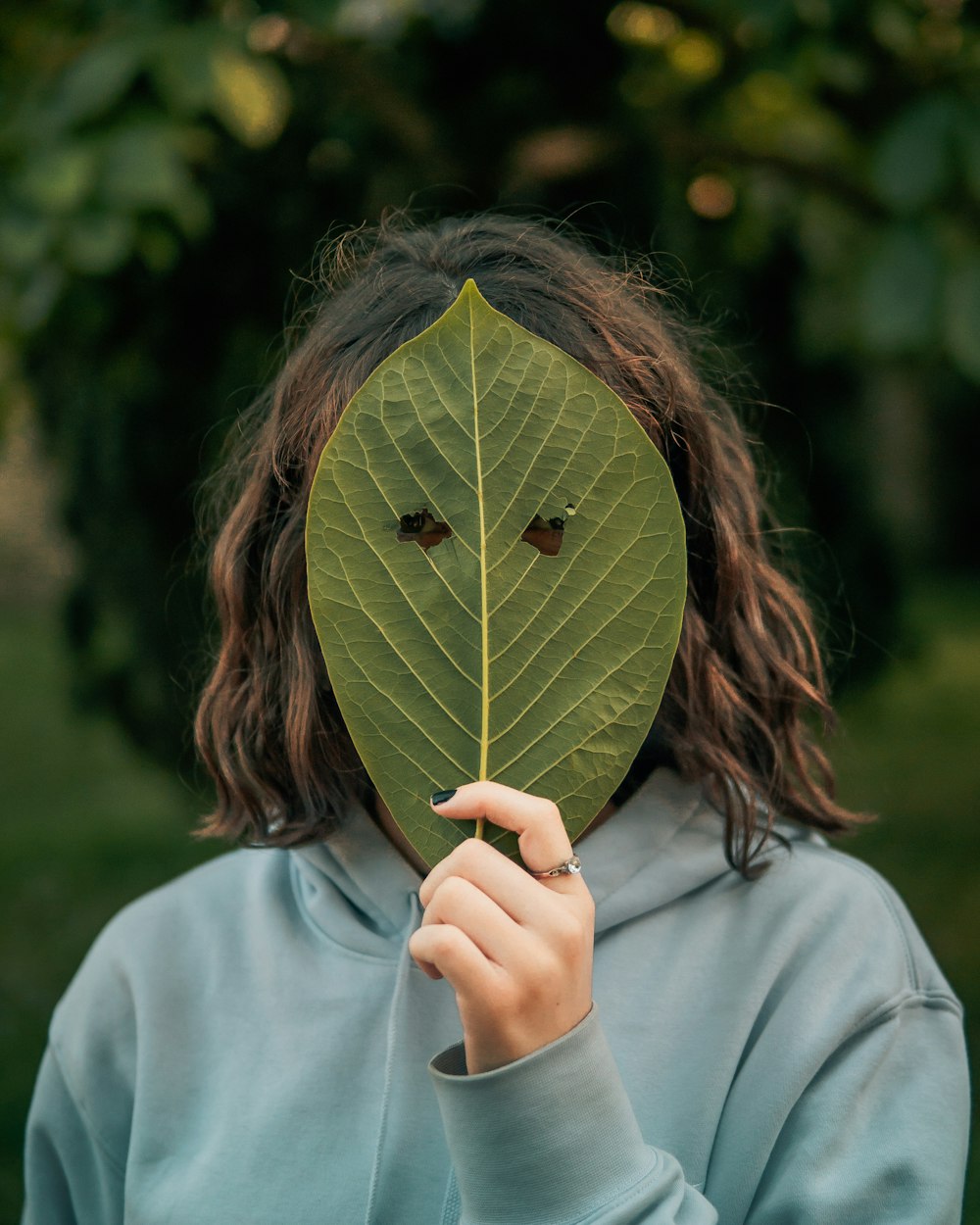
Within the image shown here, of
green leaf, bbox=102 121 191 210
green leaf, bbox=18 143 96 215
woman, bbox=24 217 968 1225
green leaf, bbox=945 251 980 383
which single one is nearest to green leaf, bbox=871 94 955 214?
green leaf, bbox=945 251 980 383

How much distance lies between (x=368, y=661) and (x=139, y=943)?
65 centimetres

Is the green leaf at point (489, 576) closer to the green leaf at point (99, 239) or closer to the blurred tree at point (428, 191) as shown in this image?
the blurred tree at point (428, 191)

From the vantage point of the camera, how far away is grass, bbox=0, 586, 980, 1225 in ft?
11.8

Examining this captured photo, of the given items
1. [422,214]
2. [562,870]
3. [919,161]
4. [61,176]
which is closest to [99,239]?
[61,176]

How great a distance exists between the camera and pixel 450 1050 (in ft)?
2.72

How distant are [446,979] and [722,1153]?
279 mm

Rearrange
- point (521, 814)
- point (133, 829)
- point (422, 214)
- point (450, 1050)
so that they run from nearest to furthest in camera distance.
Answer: point (521, 814) < point (450, 1050) < point (422, 214) < point (133, 829)

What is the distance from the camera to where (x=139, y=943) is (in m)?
1.25

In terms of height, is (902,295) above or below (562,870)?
above

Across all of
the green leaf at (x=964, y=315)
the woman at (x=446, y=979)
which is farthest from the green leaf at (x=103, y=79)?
the green leaf at (x=964, y=315)

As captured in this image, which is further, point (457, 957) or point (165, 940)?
point (165, 940)

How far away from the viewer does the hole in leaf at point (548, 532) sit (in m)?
0.74

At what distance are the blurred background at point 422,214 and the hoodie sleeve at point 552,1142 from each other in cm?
77

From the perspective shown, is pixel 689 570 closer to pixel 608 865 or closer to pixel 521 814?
pixel 608 865
